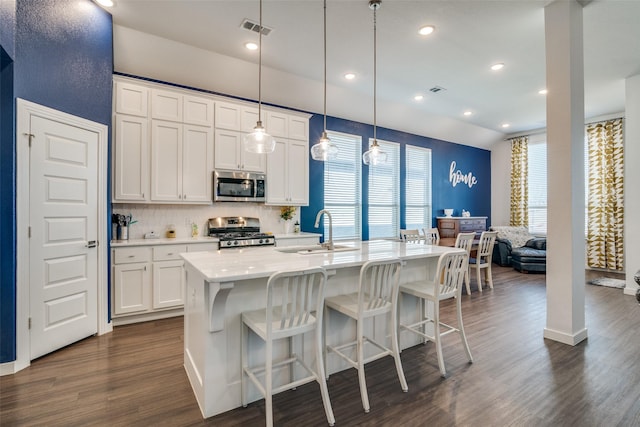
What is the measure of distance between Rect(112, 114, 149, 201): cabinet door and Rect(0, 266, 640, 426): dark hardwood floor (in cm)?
159

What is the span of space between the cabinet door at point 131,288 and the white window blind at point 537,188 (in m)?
8.31

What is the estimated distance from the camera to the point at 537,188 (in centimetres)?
775

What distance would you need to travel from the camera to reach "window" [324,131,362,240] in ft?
19.0

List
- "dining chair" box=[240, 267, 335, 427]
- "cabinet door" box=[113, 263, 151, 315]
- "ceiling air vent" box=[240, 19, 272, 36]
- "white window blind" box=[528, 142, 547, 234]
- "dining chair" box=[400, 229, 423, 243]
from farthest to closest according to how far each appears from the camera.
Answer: "white window blind" box=[528, 142, 547, 234] → "dining chair" box=[400, 229, 423, 243] → "cabinet door" box=[113, 263, 151, 315] → "ceiling air vent" box=[240, 19, 272, 36] → "dining chair" box=[240, 267, 335, 427]

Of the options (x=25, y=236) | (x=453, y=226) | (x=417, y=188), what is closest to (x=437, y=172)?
(x=417, y=188)

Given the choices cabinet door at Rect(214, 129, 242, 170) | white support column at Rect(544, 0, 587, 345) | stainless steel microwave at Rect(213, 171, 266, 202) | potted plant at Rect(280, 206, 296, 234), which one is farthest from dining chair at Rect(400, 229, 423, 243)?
cabinet door at Rect(214, 129, 242, 170)

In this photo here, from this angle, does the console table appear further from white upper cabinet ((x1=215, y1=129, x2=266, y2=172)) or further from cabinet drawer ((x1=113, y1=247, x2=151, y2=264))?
cabinet drawer ((x1=113, y1=247, x2=151, y2=264))

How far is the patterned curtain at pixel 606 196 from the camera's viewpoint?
6332 millimetres

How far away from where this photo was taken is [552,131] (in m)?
3.08

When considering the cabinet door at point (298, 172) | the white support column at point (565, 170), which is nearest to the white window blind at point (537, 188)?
the white support column at point (565, 170)

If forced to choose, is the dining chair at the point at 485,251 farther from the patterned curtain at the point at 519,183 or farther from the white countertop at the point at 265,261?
the patterned curtain at the point at 519,183

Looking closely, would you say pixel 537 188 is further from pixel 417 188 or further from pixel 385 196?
pixel 385 196

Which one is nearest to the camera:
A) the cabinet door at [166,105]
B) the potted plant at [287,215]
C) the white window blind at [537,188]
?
the cabinet door at [166,105]

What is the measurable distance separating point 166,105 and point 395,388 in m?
3.95
